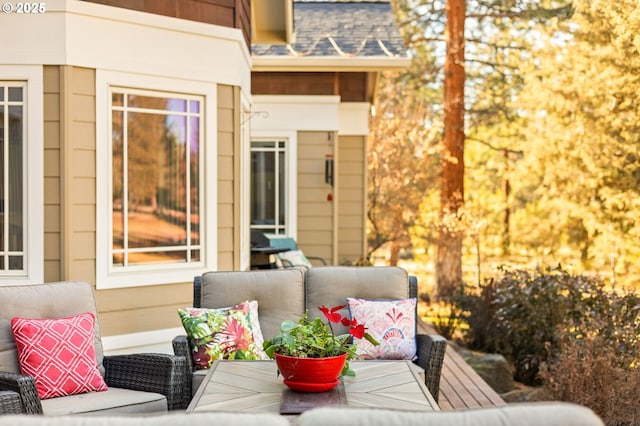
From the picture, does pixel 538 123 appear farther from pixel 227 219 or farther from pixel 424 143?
pixel 227 219

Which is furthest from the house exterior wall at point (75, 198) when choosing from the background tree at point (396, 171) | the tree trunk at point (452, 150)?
the background tree at point (396, 171)

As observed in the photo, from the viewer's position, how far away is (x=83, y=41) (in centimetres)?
525

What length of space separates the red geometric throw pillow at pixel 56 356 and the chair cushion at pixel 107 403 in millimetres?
53

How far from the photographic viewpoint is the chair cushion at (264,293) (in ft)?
16.4

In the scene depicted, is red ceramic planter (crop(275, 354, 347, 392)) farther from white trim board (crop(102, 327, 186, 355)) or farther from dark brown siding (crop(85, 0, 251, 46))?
dark brown siding (crop(85, 0, 251, 46))

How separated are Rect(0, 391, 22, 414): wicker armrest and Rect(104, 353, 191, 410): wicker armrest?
781 mm

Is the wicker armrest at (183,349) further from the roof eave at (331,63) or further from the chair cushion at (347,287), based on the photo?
the roof eave at (331,63)

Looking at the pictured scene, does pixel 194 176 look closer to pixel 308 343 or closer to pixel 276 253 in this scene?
pixel 308 343

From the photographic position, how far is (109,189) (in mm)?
5402

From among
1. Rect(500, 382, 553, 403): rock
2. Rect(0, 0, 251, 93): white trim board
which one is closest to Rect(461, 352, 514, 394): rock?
Rect(500, 382, 553, 403): rock

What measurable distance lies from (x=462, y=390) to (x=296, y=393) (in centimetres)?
239

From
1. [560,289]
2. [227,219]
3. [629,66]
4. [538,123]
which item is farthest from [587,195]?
[227,219]

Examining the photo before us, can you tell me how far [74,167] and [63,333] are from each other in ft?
4.37

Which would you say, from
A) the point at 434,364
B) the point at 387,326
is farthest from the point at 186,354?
the point at 434,364
